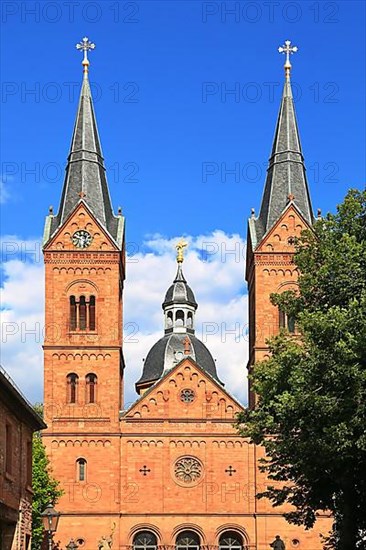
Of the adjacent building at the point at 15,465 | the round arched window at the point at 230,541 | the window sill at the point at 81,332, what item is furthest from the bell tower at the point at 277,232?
the adjacent building at the point at 15,465

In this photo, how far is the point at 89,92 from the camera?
66.3 m

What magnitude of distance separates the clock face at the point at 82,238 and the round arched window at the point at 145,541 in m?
17.0

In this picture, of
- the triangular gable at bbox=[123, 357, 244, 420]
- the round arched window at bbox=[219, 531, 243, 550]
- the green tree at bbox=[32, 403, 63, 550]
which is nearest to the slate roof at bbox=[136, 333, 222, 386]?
the triangular gable at bbox=[123, 357, 244, 420]

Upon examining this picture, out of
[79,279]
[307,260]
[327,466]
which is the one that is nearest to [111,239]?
[79,279]

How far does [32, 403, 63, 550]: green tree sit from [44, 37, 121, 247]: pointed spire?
14179mm

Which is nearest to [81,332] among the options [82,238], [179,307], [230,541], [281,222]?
[82,238]

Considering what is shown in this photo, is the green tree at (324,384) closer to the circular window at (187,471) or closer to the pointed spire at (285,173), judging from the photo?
the circular window at (187,471)

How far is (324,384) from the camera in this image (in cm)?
3017

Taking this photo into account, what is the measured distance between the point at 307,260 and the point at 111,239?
95.9ft

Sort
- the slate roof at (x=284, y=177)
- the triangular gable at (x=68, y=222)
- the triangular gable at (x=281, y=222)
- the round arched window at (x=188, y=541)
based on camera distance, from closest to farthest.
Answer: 1. the round arched window at (x=188, y=541)
2. the triangular gable at (x=68, y=222)
3. the triangular gable at (x=281, y=222)
4. the slate roof at (x=284, y=177)

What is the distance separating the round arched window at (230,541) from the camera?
60.7m

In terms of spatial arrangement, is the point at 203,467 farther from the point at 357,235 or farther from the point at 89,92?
the point at 357,235

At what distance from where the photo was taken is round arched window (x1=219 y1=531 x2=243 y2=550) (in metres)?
60.7

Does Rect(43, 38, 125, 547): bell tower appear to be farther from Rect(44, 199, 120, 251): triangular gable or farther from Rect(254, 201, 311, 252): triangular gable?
Rect(254, 201, 311, 252): triangular gable
